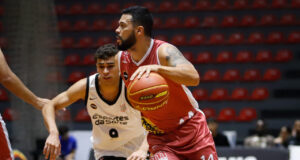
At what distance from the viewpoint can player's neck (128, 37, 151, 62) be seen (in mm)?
3715

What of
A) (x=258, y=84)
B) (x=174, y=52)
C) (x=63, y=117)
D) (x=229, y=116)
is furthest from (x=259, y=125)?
(x=174, y=52)

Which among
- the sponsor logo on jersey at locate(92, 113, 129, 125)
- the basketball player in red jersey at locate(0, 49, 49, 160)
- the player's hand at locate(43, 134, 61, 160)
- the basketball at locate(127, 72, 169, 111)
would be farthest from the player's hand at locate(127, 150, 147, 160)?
the sponsor logo on jersey at locate(92, 113, 129, 125)

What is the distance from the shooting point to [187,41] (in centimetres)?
1573

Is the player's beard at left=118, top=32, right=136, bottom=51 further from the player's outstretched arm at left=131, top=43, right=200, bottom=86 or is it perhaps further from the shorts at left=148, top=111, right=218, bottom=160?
the shorts at left=148, top=111, right=218, bottom=160

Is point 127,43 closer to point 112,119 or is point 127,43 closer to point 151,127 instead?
point 151,127

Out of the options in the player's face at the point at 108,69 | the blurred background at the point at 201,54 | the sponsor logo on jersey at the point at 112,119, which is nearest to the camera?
the player's face at the point at 108,69

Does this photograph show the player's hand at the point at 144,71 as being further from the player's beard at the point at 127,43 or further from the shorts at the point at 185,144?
the shorts at the point at 185,144

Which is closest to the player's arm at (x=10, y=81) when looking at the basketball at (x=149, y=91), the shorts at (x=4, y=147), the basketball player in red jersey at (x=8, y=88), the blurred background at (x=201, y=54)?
the basketball player in red jersey at (x=8, y=88)

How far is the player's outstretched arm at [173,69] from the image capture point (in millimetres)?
3314

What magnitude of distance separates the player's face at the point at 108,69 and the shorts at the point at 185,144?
3.23 ft

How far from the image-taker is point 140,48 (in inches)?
147

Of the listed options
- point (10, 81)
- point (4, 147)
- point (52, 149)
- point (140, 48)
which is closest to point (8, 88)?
point (10, 81)

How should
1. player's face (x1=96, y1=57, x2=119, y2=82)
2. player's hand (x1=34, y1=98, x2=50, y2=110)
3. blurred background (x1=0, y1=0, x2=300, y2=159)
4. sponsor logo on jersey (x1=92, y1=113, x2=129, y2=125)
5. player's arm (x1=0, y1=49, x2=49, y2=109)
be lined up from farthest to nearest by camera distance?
blurred background (x1=0, y1=0, x2=300, y2=159) < sponsor logo on jersey (x1=92, y1=113, x2=129, y2=125) < player's face (x1=96, y1=57, x2=119, y2=82) < player's hand (x1=34, y1=98, x2=50, y2=110) < player's arm (x1=0, y1=49, x2=49, y2=109)

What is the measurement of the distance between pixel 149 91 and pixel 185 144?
2.23ft
